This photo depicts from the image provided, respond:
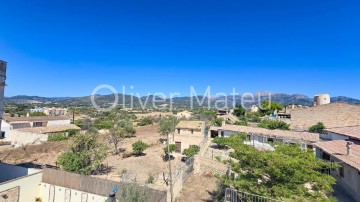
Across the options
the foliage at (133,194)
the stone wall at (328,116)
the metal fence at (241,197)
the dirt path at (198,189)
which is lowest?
the dirt path at (198,189)

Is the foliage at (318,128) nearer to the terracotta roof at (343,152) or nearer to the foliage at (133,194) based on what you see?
the terracotta roof at (343,152)

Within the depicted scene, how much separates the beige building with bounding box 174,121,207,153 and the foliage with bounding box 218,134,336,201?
21619mm

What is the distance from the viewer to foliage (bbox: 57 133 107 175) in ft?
66.6

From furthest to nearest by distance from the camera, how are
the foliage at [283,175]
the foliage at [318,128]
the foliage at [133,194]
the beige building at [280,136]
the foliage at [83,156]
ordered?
the foliage at [318,128], the beige building at [280,136], the foliage at [83,156], the foliage at [133,194], the foliage at [283,175]

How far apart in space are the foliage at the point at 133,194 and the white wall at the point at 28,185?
6986mm

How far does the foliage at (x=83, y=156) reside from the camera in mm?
20312

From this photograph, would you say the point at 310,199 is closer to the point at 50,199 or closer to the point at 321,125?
the point at 50,199

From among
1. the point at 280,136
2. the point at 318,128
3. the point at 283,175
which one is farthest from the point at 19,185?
the point at 318,128

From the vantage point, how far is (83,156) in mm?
21000

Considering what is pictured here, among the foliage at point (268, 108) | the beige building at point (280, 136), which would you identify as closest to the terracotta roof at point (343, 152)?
the beige building at point (280, 136)

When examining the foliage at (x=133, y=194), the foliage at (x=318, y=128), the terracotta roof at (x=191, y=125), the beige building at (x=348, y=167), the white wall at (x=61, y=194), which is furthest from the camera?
the foliage at (x=318, y=128)

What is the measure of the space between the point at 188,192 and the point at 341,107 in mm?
30805

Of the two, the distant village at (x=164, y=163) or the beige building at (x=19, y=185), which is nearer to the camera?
the distant village at (x=164, y=163)

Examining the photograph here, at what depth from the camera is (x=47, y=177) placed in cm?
1670
